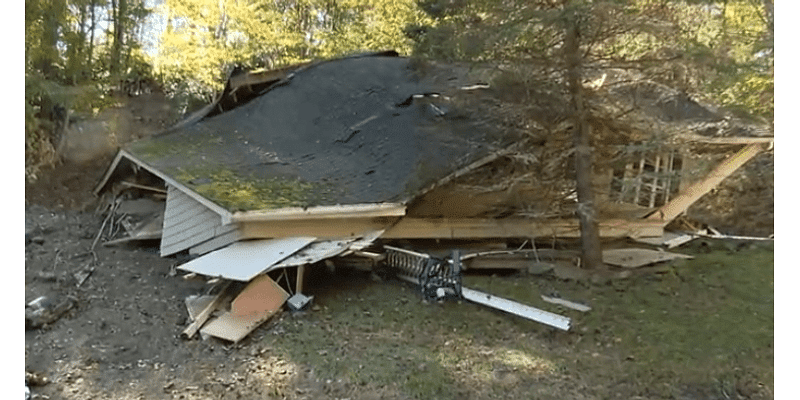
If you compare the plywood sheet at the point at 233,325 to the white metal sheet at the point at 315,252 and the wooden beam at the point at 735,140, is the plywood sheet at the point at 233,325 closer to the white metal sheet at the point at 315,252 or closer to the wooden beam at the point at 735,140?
the white metal sheet at the point at 315,252

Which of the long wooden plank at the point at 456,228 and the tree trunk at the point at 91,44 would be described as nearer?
the long wooden plank at the point at 456,228

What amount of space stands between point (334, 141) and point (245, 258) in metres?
3.02

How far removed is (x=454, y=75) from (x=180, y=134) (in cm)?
478

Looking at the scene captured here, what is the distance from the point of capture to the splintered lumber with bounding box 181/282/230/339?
523 cm

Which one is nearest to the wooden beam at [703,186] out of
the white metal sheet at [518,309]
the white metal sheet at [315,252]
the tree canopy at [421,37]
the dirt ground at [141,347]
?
the tree canopy at [421,37]

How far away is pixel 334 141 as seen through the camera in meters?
8.68

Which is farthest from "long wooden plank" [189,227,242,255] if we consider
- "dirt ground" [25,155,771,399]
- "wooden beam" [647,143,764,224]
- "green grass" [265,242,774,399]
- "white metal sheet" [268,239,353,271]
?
"wooden beam" [647,143,764,224]

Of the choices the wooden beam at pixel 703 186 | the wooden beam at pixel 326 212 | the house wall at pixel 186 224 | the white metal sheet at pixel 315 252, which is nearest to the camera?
the white metal sheet at pixel 315 252

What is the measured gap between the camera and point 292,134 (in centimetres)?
905

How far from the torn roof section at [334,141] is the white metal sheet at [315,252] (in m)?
0.48

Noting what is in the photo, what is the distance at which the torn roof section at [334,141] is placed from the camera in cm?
708

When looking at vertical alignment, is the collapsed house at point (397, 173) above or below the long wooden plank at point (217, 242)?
above

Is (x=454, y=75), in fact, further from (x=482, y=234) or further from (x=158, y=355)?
(x=158, y=355)

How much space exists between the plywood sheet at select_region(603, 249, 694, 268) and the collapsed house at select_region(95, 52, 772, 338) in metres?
0.57
